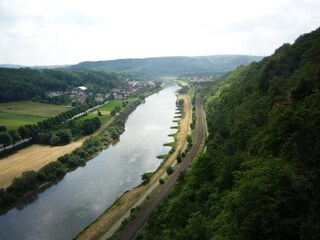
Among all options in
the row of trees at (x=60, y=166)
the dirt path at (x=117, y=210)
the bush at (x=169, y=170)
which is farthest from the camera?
the bush at (x=169, y=170)

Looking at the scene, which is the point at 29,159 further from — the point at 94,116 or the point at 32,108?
the point at 32,108

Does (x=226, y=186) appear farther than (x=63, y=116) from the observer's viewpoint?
No

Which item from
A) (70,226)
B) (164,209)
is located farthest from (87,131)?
(164,209)

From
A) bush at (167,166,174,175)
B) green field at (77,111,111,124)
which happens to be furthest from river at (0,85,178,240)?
green field at (77,111,111,124)

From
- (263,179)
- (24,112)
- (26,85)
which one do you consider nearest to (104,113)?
(24,112)

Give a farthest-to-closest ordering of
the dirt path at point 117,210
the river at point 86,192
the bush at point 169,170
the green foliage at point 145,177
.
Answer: the bush at point 169,170 < the green foliage at point 145,177 < the river at point 86,192 < the dirt path at point 117,210

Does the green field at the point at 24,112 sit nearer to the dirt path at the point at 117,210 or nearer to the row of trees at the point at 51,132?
the row of trees at the point at 51,132

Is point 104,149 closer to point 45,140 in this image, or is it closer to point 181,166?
point 45,140

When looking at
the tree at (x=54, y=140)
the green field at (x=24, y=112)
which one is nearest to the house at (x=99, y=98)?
the green field at (x=24, y=112)
